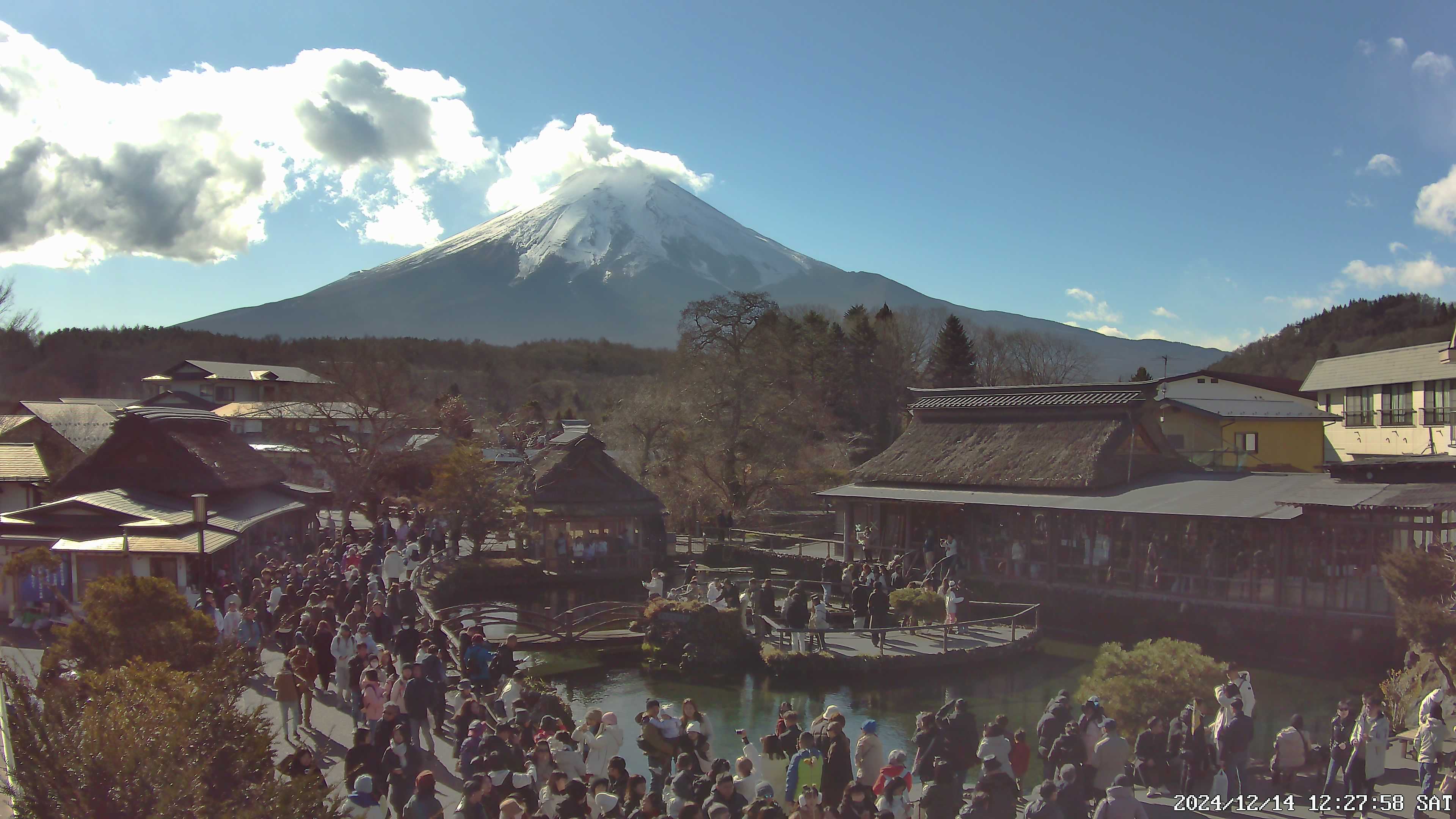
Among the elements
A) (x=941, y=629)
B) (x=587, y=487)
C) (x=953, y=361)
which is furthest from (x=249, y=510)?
(x=953, y=361)

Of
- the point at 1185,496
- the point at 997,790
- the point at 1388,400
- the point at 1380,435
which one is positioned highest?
the point at 1388,400

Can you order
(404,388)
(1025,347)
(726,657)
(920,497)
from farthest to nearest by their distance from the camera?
(1025,347) < (404,388) < (920,497) < (726,657)

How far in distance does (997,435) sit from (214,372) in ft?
210

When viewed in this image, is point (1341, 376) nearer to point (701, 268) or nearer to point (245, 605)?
point (245, 605)

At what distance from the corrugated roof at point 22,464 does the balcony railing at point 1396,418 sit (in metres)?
47.5

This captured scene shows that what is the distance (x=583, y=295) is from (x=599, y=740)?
169948 millimetres

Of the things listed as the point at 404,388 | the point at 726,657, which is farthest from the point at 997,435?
the point at 404,388

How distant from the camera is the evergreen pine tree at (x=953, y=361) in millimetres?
51438

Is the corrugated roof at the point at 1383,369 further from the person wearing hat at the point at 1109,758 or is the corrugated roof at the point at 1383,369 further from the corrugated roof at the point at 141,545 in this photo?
the corrugated roof at the point at 141,545

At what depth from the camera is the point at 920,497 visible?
2392 centimetres

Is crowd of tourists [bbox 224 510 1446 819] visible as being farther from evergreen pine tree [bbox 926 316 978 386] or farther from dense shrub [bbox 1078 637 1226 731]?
evergreen pine tree [bbox 926 316 978 386]

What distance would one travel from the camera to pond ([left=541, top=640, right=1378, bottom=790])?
1388 centimetres

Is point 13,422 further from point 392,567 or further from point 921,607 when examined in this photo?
point 921,607

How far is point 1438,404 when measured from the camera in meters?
35.4
